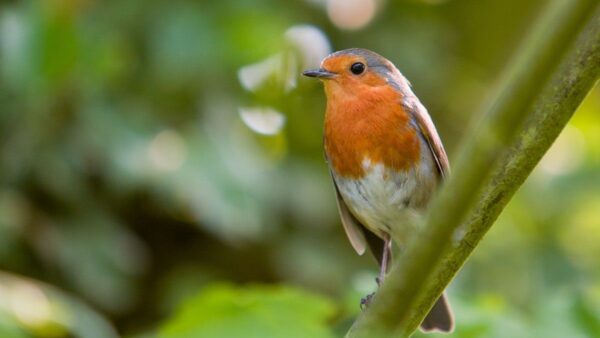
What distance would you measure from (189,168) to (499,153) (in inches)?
141

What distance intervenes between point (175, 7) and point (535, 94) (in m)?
3.91

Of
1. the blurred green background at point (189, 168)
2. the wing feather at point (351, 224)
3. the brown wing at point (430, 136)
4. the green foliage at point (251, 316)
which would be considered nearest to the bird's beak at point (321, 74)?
the brown wing at point (430, 136)

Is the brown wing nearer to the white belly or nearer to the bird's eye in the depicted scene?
the white belly

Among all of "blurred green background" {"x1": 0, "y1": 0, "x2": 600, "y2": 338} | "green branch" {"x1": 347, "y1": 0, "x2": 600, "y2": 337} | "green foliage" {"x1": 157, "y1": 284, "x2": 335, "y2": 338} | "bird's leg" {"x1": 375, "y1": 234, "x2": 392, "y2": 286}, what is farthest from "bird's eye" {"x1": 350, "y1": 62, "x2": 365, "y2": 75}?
"green branch" {"x1": 347, "y1": 0, "x2": 600, "y2": 337}

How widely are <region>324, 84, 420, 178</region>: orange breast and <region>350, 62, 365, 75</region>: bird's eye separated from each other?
10cm

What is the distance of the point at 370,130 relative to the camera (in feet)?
10.6

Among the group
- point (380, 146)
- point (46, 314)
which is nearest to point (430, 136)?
point (380, 146)

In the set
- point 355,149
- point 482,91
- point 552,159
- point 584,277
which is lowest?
point 355,149

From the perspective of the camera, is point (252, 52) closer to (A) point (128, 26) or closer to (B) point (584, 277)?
(A) point (128, 26)

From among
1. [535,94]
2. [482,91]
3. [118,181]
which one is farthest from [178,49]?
[535,94]

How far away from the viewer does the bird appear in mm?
3256

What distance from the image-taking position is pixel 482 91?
674 centimetres

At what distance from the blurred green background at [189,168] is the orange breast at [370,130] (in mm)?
1545

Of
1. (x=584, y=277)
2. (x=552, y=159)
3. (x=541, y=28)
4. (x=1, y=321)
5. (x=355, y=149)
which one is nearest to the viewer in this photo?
(x=541, y=28)
